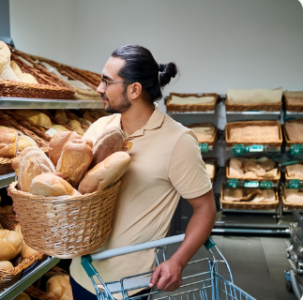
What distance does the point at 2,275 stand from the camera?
5.06ft

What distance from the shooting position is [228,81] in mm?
4066

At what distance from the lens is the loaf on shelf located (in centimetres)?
356

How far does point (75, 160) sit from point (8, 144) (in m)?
0.84

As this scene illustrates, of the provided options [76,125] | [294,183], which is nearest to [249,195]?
[294,183]

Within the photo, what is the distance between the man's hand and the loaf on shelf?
274cm

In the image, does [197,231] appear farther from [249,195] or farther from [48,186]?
[249,195]

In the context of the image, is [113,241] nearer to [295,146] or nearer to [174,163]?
[174,163]

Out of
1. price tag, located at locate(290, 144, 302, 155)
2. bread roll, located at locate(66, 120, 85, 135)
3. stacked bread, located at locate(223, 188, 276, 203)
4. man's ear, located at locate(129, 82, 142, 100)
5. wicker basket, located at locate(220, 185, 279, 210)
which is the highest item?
man's ear, located at locate(129, 82, 142, 100)

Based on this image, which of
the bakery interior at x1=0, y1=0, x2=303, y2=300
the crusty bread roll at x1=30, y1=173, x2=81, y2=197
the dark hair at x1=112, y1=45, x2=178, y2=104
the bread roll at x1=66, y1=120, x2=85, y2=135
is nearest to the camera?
the crusty bread roll at x1=30, y1=173, x2=81, y2=197

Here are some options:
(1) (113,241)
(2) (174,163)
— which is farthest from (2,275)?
(2) (174,163)

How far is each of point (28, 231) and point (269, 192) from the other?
10.7ft

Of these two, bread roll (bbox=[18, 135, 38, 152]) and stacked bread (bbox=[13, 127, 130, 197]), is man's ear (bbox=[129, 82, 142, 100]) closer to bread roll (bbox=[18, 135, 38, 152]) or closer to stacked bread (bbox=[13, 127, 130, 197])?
stacked bread (bbox=[13, 127, 130, 197])

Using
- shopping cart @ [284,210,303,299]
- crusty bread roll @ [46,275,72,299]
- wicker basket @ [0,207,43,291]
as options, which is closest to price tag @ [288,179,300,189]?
shopping cart @ [284,210,303,299]

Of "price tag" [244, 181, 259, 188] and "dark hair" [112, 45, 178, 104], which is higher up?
"dark hair" [112, 45, 178, 104]
